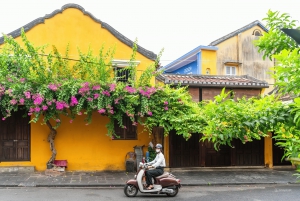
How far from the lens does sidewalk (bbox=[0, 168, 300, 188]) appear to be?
37.4 feet

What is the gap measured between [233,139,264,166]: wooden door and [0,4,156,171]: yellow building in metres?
4.66

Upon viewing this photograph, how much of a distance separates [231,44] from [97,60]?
12867mm

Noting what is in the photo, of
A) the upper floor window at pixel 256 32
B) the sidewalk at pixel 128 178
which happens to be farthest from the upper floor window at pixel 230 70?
the sidewalk at pixel 128 178

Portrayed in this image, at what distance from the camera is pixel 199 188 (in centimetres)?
1145

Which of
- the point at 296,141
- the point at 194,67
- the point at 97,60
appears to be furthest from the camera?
the point at 194,67

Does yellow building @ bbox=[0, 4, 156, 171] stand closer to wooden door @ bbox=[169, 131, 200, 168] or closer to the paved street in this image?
wooden door @ bbox=[169, 131, 200, 168]

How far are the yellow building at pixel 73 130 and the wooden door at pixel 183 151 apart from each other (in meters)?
1.26

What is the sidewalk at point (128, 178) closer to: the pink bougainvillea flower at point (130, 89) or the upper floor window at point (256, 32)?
the pink bougainvillea flower at point (130, 89)

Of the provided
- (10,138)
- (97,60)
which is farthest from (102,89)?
(10,138)

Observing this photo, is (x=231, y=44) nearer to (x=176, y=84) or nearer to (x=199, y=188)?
(x=176, y=84)

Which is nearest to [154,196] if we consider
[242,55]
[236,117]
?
[236,117]

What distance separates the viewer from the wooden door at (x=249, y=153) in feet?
51.0

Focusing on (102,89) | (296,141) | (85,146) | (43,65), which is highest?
(43,65)

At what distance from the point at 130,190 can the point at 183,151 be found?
5.68m
